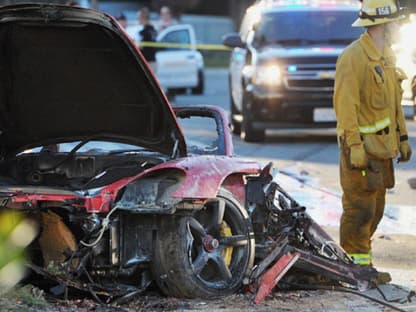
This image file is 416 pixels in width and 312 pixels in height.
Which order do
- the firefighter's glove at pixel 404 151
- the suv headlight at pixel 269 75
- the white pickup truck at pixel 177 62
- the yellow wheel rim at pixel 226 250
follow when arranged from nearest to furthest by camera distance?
1. the yellow wheel rim at pixel 226 250
2. the firefighter's glove at pixel 404 151
3. the suv headlight at pixel 269 75
4. the white pickup truck at pixel 177 62

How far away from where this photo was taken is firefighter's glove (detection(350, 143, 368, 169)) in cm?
748

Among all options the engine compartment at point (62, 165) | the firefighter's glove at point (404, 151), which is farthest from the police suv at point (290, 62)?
the engine compartment at point (62, 165)

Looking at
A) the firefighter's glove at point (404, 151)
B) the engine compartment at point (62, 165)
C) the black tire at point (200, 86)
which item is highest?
the engine compartment at point (62, 165)

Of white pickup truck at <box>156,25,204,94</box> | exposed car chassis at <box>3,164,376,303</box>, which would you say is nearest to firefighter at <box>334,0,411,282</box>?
exposed car chassis at <box>3,164,376,303</box>

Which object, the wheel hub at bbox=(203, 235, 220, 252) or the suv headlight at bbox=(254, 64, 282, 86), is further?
the suv headlight at bbox=(254, 64, 282, 86)

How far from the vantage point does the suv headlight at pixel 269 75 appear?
16.2 m

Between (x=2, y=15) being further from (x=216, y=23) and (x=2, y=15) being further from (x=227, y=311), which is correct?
(x=216, y=23)

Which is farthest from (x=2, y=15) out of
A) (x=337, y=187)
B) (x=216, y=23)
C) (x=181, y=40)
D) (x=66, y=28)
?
(x=216, y=23)

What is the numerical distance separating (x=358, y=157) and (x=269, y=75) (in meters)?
8.83

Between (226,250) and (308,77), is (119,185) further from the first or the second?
(308,77)

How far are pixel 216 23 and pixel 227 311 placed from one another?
1918 inches

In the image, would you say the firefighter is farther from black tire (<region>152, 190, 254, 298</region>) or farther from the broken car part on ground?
black tire (<region>152, 190, 254, 298</region>)

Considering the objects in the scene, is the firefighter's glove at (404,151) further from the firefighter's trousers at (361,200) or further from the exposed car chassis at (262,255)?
the exposed car chassis at (262,255)

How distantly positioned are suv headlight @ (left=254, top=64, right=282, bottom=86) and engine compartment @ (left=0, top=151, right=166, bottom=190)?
30.0 ft
